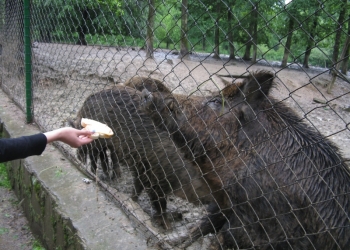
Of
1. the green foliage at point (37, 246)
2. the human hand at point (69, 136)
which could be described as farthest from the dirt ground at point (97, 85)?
the human hand at point (69, 136)

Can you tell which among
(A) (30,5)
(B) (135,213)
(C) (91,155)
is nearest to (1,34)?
(A) (30,5)

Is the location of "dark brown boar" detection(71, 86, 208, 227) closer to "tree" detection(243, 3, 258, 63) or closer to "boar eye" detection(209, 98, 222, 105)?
"boar eye" detection(209, 98, 222, 105)

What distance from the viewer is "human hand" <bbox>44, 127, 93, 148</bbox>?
1.98 metres

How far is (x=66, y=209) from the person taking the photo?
2.53 m

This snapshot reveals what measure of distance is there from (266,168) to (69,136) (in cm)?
129

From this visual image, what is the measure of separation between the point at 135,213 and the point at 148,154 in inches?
46.5

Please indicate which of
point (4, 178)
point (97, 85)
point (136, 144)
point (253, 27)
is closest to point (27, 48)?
point (4, 178)

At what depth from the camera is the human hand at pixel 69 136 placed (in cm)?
198

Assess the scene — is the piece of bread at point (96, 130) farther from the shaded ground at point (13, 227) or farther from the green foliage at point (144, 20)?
the shaded ground at point (13, 227)

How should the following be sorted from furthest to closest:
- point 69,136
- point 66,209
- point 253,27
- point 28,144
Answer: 1. point 253,27
2. point 66,209
3. point 69,136
4. point 28,144

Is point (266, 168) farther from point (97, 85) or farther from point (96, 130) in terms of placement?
point (97, 85)

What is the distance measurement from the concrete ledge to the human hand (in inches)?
24.7

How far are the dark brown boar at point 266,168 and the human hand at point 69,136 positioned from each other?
64 centimetres

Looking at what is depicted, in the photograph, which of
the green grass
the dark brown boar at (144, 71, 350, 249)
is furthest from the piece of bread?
the green grass
